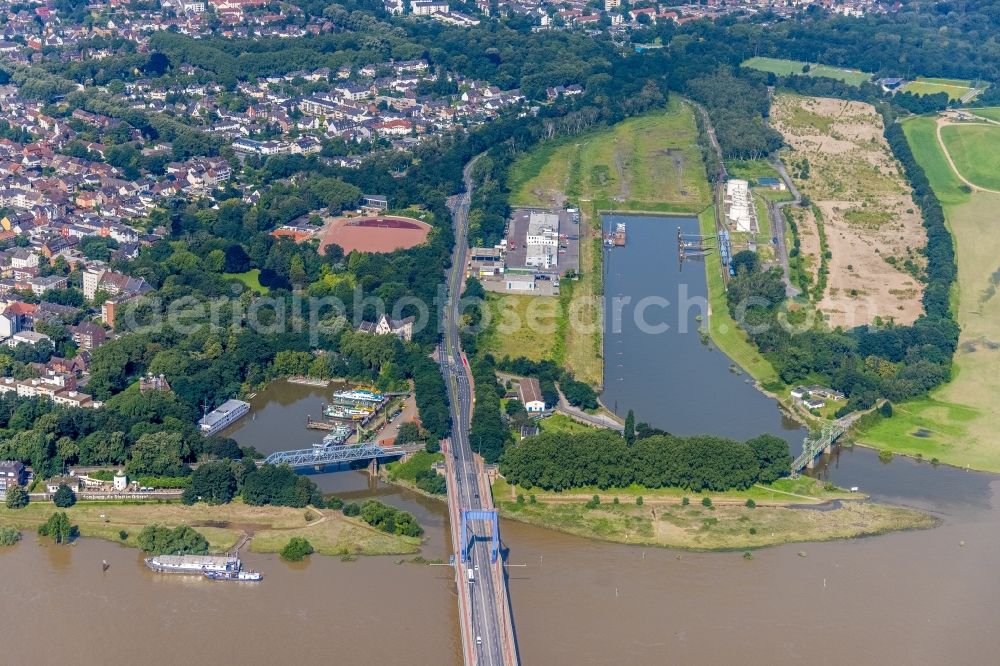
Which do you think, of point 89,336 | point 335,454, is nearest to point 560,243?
point 89,336

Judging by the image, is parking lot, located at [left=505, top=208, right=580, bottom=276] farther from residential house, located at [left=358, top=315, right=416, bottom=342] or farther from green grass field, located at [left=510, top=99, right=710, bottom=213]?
residential house, located at [left=358, top=315, right=416, bottom=342]

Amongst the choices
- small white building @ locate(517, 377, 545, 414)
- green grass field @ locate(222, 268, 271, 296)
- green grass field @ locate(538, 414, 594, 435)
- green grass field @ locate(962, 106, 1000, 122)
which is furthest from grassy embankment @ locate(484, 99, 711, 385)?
green grass field @ locate(962, 106, 1000, 122)

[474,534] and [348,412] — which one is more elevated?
[348,412]

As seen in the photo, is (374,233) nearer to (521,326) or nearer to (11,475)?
(521,326)

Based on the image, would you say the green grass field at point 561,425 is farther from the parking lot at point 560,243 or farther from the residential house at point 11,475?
the residential house at point 11,475

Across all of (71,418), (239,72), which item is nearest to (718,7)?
(239,72)

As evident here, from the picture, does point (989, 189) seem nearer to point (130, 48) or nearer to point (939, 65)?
point (939, 65)
